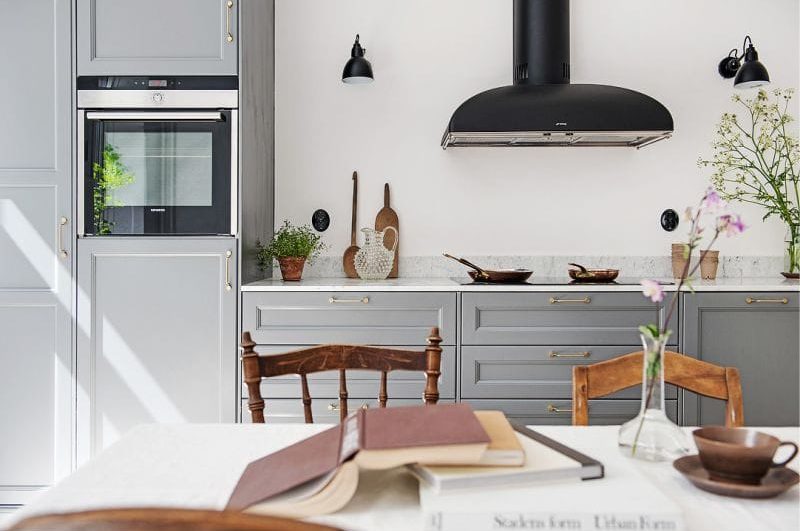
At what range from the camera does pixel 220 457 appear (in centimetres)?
107

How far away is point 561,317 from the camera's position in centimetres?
268

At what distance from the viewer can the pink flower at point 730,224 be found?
3.04 feet

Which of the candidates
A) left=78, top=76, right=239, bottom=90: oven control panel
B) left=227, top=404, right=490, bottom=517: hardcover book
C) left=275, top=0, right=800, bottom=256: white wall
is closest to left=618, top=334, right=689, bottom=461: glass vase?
left=227, top=404, right=490, bottom=517: hardcover book

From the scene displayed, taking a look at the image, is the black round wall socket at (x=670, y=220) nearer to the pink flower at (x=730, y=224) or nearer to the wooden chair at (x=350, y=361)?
the wooden chair at (x=350, y=361)

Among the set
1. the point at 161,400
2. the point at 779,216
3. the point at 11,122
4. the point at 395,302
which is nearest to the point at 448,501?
the point at 395,302

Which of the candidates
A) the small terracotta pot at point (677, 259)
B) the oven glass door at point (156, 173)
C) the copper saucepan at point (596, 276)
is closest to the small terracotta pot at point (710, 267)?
the small terracotta pot at point (677, 259)

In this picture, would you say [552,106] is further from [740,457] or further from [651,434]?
[740,457]

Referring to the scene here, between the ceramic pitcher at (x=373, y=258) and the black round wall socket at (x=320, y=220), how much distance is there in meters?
0.32

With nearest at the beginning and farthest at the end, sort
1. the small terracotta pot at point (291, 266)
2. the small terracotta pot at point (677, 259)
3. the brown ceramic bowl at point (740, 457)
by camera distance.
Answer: the brown ceramic bowl at point (740, 457), the small terracotta pot at point (291, 266), the small terracotta pot at point (677, 259)

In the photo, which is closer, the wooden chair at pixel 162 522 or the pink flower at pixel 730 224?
the wooden chair at pixel 162 522

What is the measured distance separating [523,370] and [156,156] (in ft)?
5.59

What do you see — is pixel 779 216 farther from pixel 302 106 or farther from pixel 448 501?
pixel 448 501

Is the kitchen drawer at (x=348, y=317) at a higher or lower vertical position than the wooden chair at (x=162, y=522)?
lower

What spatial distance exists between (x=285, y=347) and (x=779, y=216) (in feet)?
8.17
